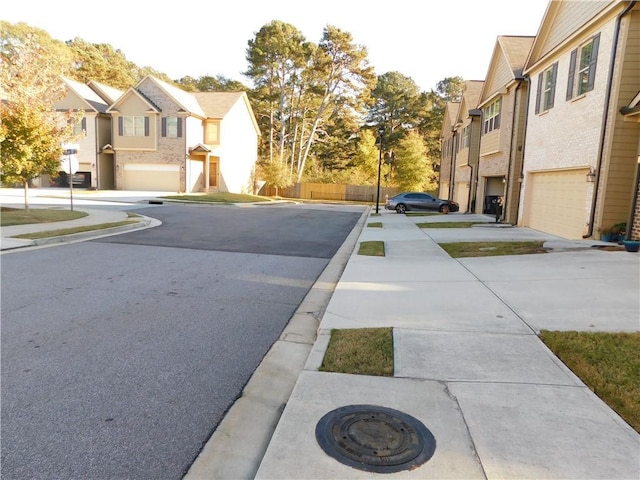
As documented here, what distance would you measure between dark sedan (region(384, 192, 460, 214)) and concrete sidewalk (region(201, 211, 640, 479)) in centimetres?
2011

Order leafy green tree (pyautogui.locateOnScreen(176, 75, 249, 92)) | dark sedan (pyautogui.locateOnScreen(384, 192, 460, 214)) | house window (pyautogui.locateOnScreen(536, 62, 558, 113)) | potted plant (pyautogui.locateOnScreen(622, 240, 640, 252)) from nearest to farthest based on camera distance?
potted plant (pyautogui.locateOnScreen(622, 240, 640, 252)) → house window (pyautogui.locateOnScreen(536, 62, 558, 113)) → dark sedan (pyautogui.locateOnScreen(384, 192, 460, 214)) → leafy green tree (pyautogui.locateOnScreen(176, 75, 249, 92))

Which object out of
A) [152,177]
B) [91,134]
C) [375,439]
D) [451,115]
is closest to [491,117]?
[451,115]

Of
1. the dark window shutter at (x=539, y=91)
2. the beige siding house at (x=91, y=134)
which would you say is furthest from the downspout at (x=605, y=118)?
the beige siding house at (x=91, y=134)

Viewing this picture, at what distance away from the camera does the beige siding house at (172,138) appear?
118 ft

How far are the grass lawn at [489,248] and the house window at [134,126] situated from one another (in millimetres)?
31993

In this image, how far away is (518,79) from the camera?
58.7ft

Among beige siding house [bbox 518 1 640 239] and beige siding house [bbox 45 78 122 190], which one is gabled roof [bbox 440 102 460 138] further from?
beige siding house [bbox 45 78 122 190]

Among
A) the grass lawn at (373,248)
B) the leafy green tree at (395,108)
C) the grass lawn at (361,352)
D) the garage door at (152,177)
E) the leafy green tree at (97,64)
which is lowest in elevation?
the grass lawn at (361,352)

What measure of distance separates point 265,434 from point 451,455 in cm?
129

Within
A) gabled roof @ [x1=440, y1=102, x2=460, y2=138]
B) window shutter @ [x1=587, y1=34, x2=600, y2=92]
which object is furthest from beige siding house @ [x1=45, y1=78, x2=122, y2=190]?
window shutter @ [x1=587, y1=34, x2=600, y2=92]

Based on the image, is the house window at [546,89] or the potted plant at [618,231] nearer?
the potted plant at [618,231]

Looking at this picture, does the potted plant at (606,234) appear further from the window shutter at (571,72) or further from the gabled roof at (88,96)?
the gabled roof at (88,96)

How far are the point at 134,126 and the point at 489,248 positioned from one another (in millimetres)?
34141

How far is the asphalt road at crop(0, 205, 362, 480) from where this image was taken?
113 inches
